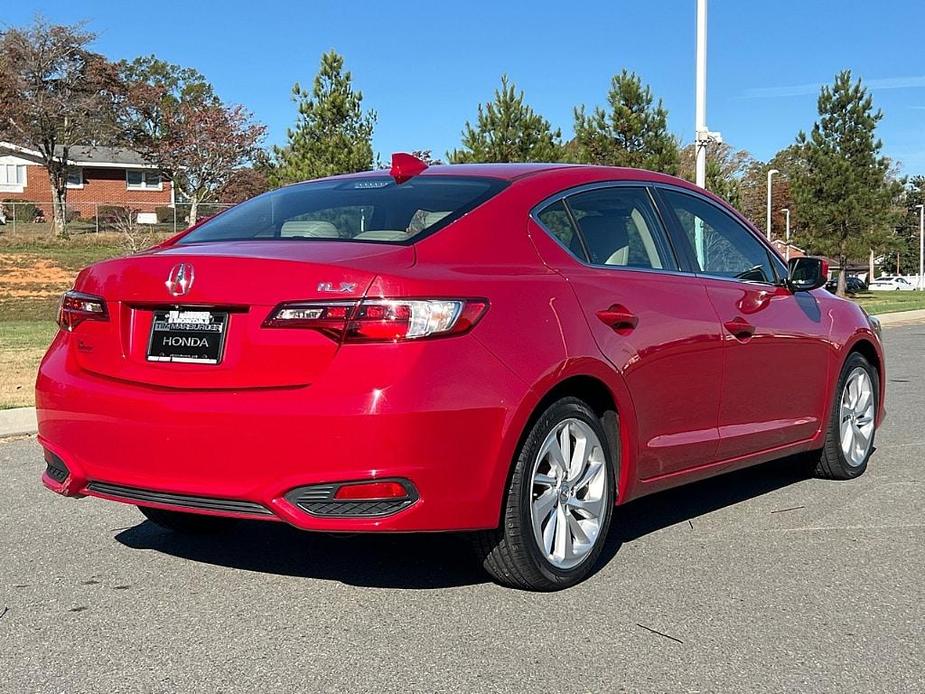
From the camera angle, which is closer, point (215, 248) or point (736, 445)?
point (215, 248)

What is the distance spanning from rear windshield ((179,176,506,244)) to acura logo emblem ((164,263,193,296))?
0.55 m

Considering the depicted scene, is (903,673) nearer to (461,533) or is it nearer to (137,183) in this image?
(461,533)

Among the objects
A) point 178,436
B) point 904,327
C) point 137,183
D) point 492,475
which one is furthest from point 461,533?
point 137,183

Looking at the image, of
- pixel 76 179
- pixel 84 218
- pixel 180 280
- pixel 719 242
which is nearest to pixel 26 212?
pixel 84 218

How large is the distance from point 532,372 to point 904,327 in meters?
20.4

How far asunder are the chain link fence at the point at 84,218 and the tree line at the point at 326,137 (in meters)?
1.04

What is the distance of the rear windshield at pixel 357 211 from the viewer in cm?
441

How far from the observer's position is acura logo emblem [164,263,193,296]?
399 centimetres

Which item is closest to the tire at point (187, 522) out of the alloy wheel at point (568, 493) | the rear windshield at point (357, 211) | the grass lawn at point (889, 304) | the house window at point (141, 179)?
the rear windshield at point (357, 211)

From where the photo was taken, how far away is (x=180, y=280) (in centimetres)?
401

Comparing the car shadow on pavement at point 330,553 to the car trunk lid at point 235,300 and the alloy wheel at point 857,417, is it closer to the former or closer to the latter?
the car trunk lid at point 235,300

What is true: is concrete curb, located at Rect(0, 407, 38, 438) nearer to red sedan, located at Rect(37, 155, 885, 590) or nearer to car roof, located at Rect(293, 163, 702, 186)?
red sedan, located at Rect(37, 155, 885, 590)

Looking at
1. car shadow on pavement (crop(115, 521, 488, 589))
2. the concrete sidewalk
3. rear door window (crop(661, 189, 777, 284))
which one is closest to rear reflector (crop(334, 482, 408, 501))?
car shadow on pavement (crop(115, 521, 488, 589))

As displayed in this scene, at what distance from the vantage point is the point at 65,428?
14.1 ft
